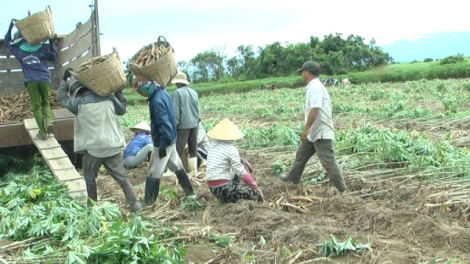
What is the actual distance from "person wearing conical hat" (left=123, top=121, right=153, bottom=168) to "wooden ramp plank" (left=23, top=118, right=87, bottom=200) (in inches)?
43.6

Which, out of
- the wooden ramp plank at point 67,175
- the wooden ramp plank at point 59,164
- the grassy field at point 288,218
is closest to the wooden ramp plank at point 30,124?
the grassy field at point 288,218

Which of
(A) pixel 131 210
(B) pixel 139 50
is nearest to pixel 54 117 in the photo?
(B) pixel 139 50

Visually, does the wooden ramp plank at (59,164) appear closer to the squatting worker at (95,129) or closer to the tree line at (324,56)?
the squatting worker at (95,129)

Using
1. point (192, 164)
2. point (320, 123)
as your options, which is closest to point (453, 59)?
point (192, 164)

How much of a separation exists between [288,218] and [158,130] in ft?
6.01

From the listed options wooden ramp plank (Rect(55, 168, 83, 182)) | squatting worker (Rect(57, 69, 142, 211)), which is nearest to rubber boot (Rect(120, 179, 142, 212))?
squatting worker (Rect(57, 69, 142, 211))

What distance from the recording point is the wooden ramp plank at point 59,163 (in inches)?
241

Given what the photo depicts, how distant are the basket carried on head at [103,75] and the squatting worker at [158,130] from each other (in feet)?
0.92

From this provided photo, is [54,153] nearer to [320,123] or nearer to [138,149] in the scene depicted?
[138,149]

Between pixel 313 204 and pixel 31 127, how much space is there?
4344 millimetres

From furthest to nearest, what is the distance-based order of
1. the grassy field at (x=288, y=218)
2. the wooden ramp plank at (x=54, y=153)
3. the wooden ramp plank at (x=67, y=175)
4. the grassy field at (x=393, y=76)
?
the grassy field at (x=393, y=76) < the wooden ramp plank at (x=54, y=153) < the wooden ramp plank at (x=67, y=175) < the grassy field at (x=288, y=218)

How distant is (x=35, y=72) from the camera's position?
7141 millimetres

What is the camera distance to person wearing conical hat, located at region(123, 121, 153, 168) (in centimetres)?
771

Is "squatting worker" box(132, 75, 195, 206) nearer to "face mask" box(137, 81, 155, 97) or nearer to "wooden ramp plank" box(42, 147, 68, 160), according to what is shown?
"face mask" box(137, 81, 155, 97)
